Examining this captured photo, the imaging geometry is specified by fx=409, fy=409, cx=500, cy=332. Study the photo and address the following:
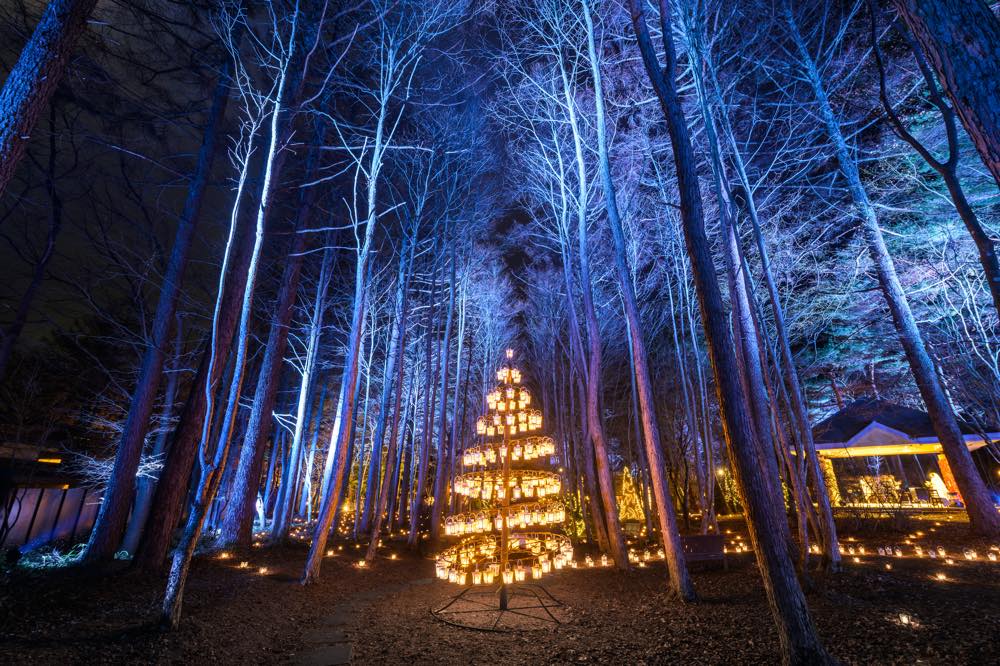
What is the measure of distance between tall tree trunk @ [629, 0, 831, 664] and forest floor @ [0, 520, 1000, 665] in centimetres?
57

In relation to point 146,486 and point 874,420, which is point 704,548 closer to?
point 874,420

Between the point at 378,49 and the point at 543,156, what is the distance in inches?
195

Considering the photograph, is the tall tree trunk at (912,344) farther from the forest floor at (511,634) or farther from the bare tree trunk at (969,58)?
the bare tree trunk at (969,58)

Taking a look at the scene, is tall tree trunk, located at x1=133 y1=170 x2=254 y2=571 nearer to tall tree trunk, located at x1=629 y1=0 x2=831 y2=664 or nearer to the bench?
tall tree trunk, located at x1=629 y1=0 x2=831 y2=664

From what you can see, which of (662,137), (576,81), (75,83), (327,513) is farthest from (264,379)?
(662,137)

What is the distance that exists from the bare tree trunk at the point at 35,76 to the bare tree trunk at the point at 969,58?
7.28 m

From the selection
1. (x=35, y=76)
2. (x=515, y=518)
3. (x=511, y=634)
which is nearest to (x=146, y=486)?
(x=515, y=518)

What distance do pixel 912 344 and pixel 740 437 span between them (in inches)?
394

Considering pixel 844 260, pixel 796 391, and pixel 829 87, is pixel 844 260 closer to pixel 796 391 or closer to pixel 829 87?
pixel 829 87

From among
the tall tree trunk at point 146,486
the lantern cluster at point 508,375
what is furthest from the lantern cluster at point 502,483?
the tall tree trunk at point 146,486

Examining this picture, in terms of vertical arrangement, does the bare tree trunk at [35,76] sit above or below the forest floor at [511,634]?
above

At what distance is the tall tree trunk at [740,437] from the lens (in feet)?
11.7

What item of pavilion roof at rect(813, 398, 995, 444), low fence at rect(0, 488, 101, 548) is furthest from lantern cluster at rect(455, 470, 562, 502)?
low fence at rect(0, 488, 101, 548)

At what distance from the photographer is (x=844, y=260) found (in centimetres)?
1289
